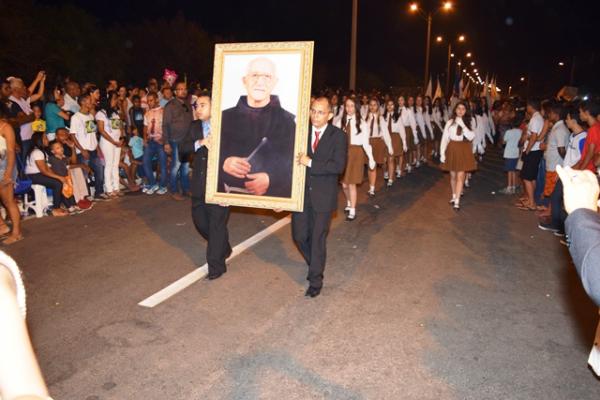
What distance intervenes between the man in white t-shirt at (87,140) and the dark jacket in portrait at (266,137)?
569 cm

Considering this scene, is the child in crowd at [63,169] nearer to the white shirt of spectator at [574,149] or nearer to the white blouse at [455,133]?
the white blouse at [455,133]

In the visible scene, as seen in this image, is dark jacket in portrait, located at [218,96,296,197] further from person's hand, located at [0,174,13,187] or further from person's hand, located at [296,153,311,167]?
person's hand, located at [0,174,13,187]

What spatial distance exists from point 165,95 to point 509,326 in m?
9.18

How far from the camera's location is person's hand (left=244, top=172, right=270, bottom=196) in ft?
15.6

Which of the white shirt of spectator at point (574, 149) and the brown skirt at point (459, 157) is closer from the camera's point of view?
the white shirt of spectator at point (574, 149)

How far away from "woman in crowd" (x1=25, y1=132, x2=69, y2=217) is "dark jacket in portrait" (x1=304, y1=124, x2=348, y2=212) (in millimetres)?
5185

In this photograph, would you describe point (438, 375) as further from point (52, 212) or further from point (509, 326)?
point (52, 212)

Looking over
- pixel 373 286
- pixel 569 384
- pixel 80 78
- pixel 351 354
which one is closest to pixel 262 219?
pixel 373 286

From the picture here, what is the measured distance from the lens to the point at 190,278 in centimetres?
562

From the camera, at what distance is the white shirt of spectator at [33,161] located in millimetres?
8414

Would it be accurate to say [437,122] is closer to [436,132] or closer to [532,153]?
[436,132]

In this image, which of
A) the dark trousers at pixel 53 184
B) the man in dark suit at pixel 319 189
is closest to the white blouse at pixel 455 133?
the man in dark suit at pixel 319 189

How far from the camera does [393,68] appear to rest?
60.2 m

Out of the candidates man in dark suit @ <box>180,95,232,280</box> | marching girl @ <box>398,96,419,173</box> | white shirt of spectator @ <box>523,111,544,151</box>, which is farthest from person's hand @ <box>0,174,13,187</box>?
marching girl @ <box>398,96,419,173</box>
